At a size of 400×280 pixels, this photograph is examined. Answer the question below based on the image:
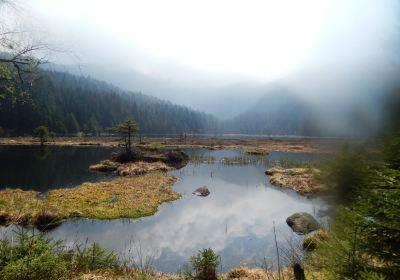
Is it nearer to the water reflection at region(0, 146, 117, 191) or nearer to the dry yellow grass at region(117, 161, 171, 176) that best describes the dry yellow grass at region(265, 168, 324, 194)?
the dry yellow grass at region(117, 161, 171, 176)

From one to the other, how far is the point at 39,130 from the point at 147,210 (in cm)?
8431

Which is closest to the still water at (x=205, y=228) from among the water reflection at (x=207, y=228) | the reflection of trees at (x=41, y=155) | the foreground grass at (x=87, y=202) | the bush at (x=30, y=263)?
the water reflection at (x=207, y=228)

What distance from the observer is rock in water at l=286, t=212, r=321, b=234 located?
2155 cm

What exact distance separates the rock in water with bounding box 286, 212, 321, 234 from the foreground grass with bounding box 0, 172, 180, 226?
11.6m

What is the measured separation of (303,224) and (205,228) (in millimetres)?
7103

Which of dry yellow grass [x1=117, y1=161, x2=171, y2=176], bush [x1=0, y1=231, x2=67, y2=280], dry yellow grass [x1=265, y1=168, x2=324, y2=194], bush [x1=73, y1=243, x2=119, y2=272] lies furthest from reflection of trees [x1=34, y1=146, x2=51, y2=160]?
bush [x1=0, y1=231, x2=67, y2=280]

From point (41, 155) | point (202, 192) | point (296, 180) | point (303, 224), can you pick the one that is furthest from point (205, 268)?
point (41, 155)

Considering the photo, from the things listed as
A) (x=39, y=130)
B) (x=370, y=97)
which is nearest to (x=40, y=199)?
(x=370, y=97)

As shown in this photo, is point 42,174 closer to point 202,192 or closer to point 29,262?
point 202,192

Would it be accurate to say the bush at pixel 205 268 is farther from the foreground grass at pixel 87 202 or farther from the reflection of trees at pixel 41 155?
the reflection of trees at pixel 41 155

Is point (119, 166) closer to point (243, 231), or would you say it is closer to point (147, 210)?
point (147, 210)

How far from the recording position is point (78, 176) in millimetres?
43219

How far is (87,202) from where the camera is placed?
2781cm

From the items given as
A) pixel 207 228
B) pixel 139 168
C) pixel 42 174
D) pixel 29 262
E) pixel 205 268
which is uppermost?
pixel 29 262
